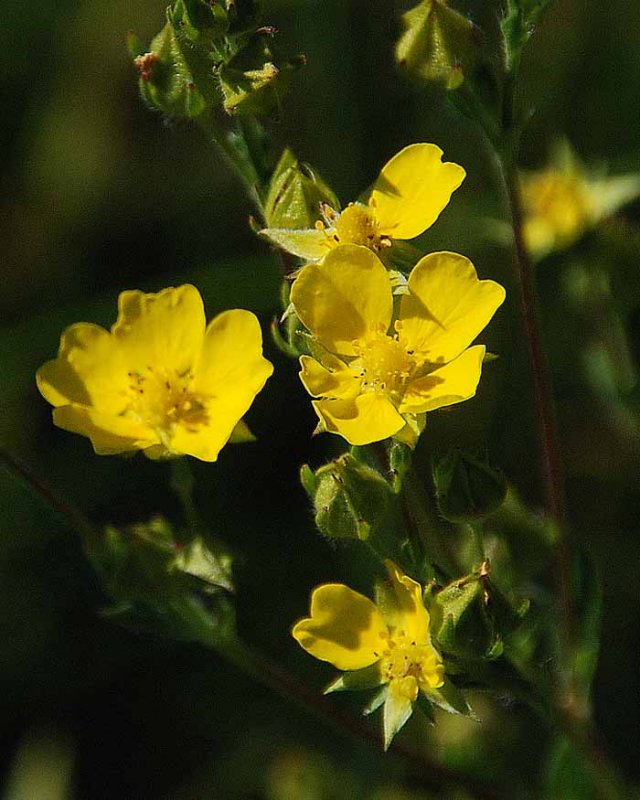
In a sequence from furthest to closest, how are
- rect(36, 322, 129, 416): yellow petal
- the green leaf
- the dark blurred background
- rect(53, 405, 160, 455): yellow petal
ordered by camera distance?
the dark blurred background < the green leaf < rect(36, 322, 129, 416): yellow petal < rect(53, 405, 160, 455): yellow petal

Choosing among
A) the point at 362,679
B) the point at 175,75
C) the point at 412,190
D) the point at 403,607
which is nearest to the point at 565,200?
the point at 412,190

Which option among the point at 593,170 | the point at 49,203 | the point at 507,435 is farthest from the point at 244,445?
the point at 593,170

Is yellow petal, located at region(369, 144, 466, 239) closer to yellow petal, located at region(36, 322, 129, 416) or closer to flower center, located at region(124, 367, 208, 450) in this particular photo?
flower center, located at region(124, 367, 208, 450)

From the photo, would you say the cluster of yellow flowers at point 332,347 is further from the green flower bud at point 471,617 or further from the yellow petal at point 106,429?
the green flower bud at point 471,617

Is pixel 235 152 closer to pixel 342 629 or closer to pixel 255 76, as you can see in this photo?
pixel 255 76

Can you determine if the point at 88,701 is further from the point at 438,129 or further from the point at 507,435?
the point at 438,129

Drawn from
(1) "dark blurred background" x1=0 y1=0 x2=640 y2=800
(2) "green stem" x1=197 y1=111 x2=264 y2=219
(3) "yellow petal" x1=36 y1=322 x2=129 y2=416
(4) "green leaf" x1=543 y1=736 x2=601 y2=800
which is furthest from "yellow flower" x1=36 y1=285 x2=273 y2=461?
(4) "green leaf" x1=543 y1=736 x2=601 y2=800
